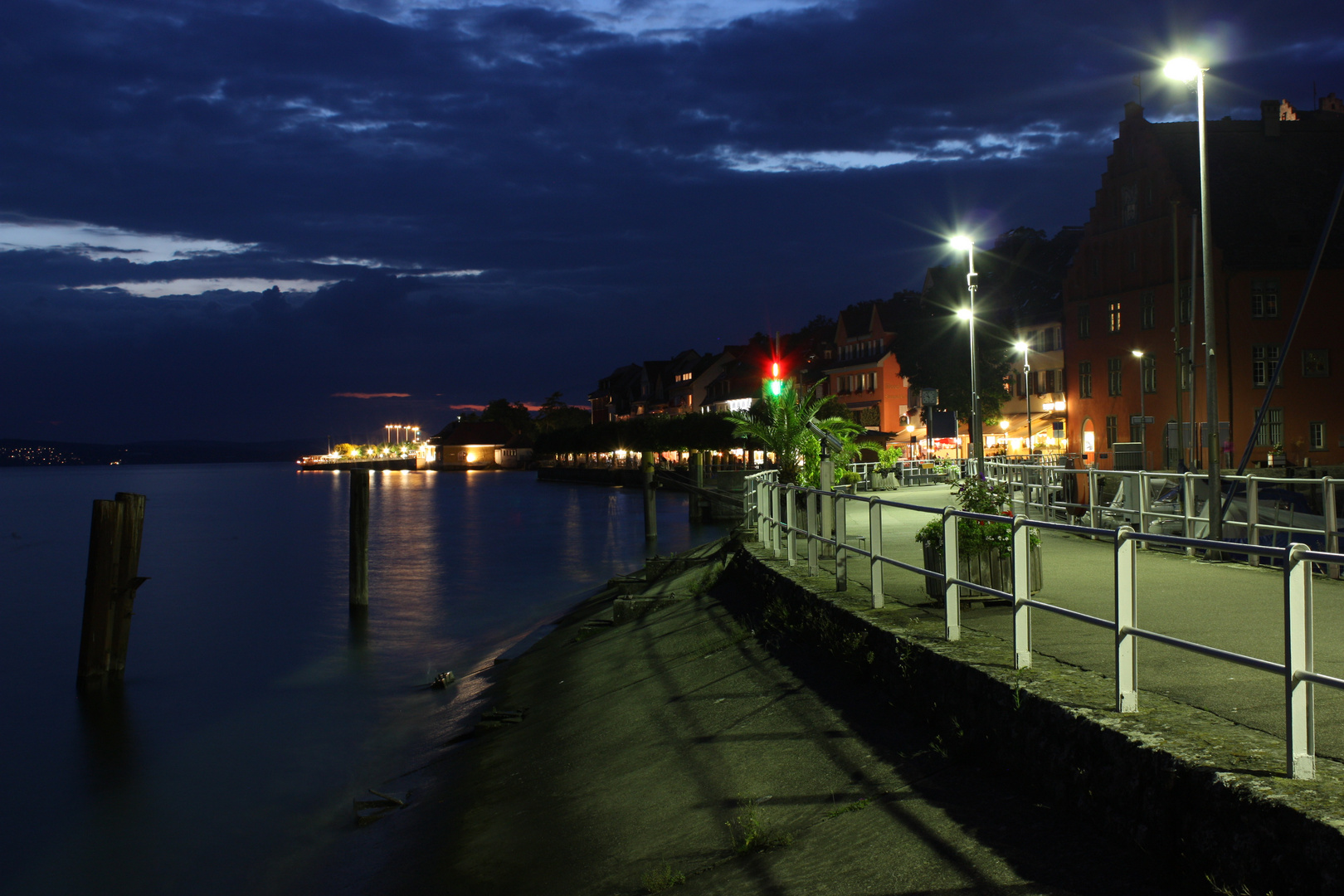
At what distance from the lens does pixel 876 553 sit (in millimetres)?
9406

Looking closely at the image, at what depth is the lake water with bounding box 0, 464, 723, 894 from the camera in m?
12.3

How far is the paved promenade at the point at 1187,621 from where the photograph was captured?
19.9ft

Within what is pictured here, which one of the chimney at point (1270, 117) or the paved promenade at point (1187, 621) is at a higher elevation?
the chimney at point (1270, 117)

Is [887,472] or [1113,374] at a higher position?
[1113,374]

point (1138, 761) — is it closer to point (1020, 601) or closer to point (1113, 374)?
point (1020, 601)

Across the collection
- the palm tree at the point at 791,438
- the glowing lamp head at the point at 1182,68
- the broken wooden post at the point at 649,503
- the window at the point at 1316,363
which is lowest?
the broken wooden post at the point at 649,503

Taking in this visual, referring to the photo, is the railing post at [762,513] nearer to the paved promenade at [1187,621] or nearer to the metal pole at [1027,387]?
the paved promenade at [1187,621]

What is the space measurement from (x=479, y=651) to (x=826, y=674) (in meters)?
16.6

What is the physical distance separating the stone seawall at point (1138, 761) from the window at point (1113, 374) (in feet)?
154

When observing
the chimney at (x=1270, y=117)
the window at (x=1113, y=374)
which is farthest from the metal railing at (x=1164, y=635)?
the chimney at (x=1270, y=117)

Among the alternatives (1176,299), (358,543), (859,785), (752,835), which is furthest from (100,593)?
(1176,299)

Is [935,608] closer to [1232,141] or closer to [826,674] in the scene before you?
[826,674]

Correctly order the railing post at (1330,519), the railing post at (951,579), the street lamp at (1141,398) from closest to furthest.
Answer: the railing post at (951,579), the railing post at (1330,519), the street lamp at (1141,398)

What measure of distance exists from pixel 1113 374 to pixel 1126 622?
164 ft
